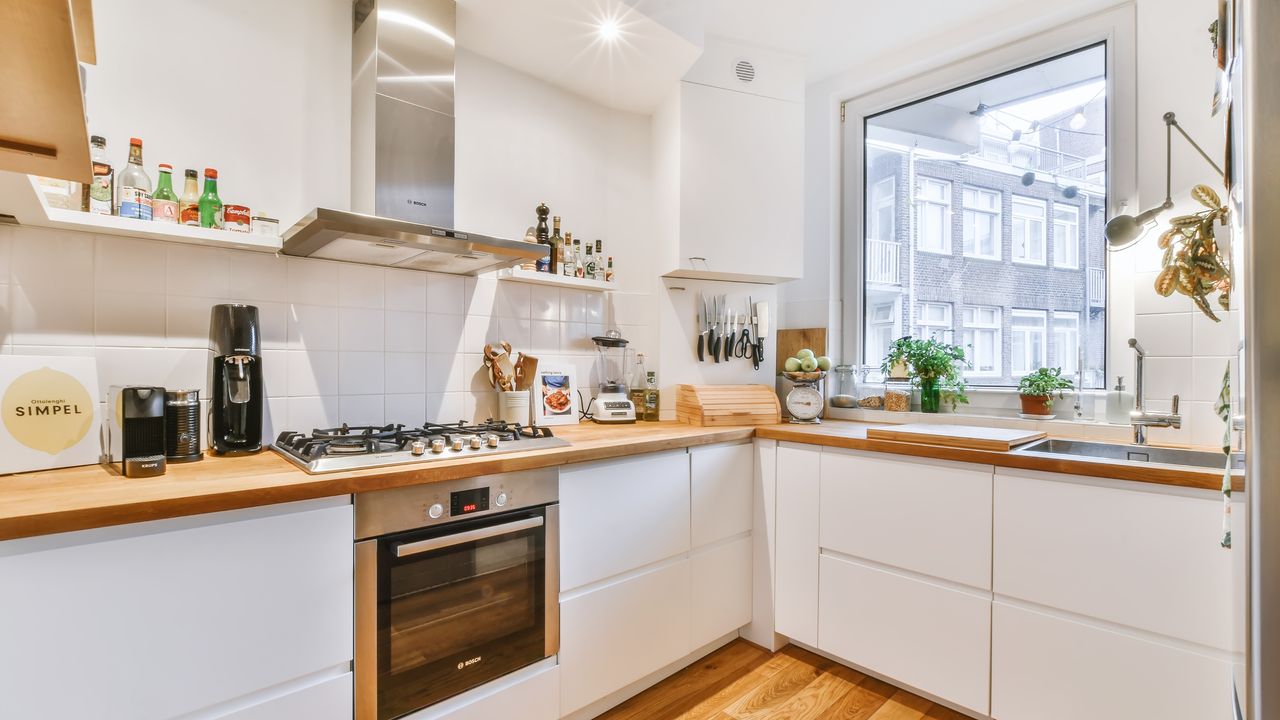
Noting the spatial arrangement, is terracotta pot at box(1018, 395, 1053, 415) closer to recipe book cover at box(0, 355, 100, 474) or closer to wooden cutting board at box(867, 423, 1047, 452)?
wooden cutting board at box(867, 423, 1047, 452)

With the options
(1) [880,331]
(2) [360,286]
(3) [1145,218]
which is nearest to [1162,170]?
(3) [1145,218]

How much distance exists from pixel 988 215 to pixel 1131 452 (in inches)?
44.3

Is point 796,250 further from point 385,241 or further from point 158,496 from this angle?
point 158,496

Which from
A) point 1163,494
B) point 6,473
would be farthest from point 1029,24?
point 6,473

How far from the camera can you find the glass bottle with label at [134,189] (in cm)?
139

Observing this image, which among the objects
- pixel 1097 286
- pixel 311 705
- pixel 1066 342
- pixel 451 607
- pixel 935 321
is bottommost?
pixel 311 705

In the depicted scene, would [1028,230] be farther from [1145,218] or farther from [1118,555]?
[1118,555]

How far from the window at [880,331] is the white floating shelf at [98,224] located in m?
2.46

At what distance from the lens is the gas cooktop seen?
1.31 metres

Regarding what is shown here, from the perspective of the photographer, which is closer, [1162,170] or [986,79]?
[1162,170]

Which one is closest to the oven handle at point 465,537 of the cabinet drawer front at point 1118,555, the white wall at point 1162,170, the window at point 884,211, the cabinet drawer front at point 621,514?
the cabinet drawer front at point 621,514

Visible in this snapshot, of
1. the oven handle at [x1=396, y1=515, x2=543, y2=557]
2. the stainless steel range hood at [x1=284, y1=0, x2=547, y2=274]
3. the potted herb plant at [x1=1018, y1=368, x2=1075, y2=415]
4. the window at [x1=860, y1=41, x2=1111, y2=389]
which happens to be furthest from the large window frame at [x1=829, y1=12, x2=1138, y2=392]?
the oven handle at [x1=396, y1=515, x2=543, y2=557]

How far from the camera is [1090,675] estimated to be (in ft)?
4.76

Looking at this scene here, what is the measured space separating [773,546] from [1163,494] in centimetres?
Result: 114
